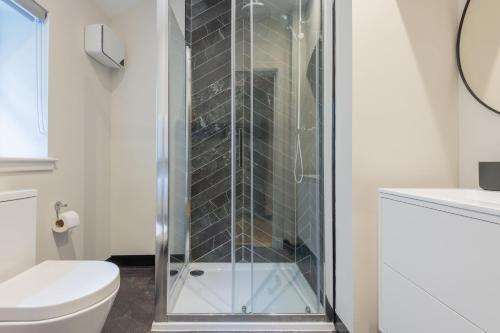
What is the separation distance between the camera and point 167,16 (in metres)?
1.58

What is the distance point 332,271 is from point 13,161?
184cm

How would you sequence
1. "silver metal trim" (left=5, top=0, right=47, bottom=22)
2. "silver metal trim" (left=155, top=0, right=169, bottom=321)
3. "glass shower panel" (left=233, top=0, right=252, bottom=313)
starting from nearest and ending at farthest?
"silver metal trim" (left=5, top=0, right=47, bottom=22)
"silver metal trim" (left=155, top=0, right=169, bottom=321)
"glass shower panel" (left=233, top=0, right=252, bottom=313)

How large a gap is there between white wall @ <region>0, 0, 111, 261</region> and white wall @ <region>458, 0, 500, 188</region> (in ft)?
7.63

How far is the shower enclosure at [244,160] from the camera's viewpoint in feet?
5.37

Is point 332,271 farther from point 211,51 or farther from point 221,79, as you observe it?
point 211,51

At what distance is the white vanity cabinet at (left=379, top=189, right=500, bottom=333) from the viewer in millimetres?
691

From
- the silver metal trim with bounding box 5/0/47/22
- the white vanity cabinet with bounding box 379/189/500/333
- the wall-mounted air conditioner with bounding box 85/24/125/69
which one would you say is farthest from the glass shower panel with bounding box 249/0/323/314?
the silver metal trim with bounding box 5/0/47/22

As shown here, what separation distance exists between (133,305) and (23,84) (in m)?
1.56

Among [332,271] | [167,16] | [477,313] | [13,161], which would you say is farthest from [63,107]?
[477,313]

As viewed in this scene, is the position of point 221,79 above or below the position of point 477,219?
above

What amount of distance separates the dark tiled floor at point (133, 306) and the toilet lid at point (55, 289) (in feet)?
1.68

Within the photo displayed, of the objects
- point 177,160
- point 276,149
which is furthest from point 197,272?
point 276,149

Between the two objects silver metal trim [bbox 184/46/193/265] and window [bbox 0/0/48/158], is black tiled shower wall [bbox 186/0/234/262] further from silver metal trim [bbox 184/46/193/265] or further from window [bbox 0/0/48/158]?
window [bbox 0/0/48/158]

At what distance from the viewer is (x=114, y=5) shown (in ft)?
7.48
